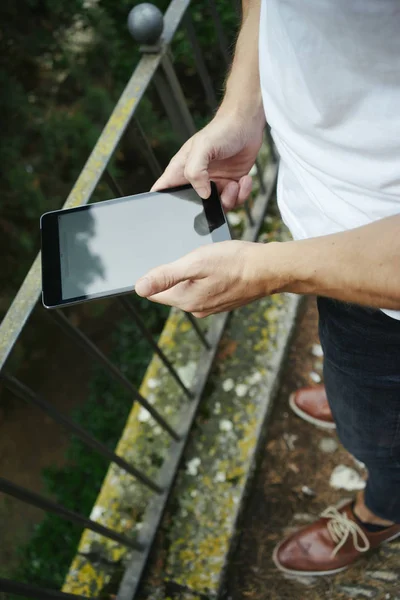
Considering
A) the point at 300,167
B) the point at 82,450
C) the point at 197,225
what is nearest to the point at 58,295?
the point at 197,225

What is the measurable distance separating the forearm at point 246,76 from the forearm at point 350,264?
495mm

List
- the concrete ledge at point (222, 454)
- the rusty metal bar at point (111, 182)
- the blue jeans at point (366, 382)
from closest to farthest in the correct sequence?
the blue jeans at point (366, 382)
the rusty metal bar at point (111, 182)
the concrete ledge at point (222, 454)

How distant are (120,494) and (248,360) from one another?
0.74m

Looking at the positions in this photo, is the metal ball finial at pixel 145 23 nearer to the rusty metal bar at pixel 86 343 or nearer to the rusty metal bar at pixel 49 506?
the rusty metal bar at pixel 86 343

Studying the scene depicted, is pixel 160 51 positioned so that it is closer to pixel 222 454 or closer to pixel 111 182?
pixel 111 182

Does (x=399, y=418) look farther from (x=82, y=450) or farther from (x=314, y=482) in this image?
(x=82, y=450)

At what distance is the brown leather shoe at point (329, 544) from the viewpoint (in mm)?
1909

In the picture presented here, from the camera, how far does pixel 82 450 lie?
3.72 m

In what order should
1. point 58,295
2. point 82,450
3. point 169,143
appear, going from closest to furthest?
point 58,295
point 82,450
point 169,143

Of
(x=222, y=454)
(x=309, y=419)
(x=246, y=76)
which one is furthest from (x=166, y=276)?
(x=309, y=419)

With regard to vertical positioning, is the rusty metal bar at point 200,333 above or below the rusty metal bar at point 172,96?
below

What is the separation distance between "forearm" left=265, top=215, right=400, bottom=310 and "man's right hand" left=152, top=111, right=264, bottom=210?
1.11 feet

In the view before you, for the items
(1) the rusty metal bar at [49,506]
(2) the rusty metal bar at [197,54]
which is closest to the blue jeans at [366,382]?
(1) the rusty metal bar at [49,506]

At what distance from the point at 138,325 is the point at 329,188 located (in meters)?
0.94
